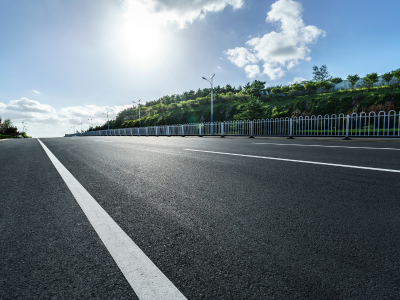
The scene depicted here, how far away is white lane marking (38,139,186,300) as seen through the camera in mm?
1146

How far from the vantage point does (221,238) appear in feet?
5.50

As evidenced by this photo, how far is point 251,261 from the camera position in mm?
1387

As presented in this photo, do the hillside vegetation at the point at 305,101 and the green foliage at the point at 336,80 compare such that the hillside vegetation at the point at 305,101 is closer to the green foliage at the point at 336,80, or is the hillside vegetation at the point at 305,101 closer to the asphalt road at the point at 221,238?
the green foliage at the point at 336,80

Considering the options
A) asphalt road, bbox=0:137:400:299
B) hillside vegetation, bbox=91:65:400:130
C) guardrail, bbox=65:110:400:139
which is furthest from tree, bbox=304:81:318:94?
asphalt road, bbox=0:137:400:299

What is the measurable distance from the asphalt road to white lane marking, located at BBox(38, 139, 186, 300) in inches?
1.4

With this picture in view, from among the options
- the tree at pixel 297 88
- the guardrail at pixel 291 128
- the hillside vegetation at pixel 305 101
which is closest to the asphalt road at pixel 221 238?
the guardrail at pixel 291 128

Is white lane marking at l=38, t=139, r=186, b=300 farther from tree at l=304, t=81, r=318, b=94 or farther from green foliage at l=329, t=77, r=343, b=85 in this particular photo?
green foliage at l=329, t=77, r=343, b=85

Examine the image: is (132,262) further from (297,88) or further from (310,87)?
(310,87)

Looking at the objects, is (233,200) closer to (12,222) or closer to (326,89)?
(12,222)

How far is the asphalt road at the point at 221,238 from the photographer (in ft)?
3.91

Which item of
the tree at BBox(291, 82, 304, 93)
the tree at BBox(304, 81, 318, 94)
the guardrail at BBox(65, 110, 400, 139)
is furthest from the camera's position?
the tree at BBox(291, 82, 304, 93)

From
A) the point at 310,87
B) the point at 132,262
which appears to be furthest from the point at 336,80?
the point at 132,262

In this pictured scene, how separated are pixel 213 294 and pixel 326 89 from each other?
191 feet

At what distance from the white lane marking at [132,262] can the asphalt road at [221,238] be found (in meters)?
0.04
